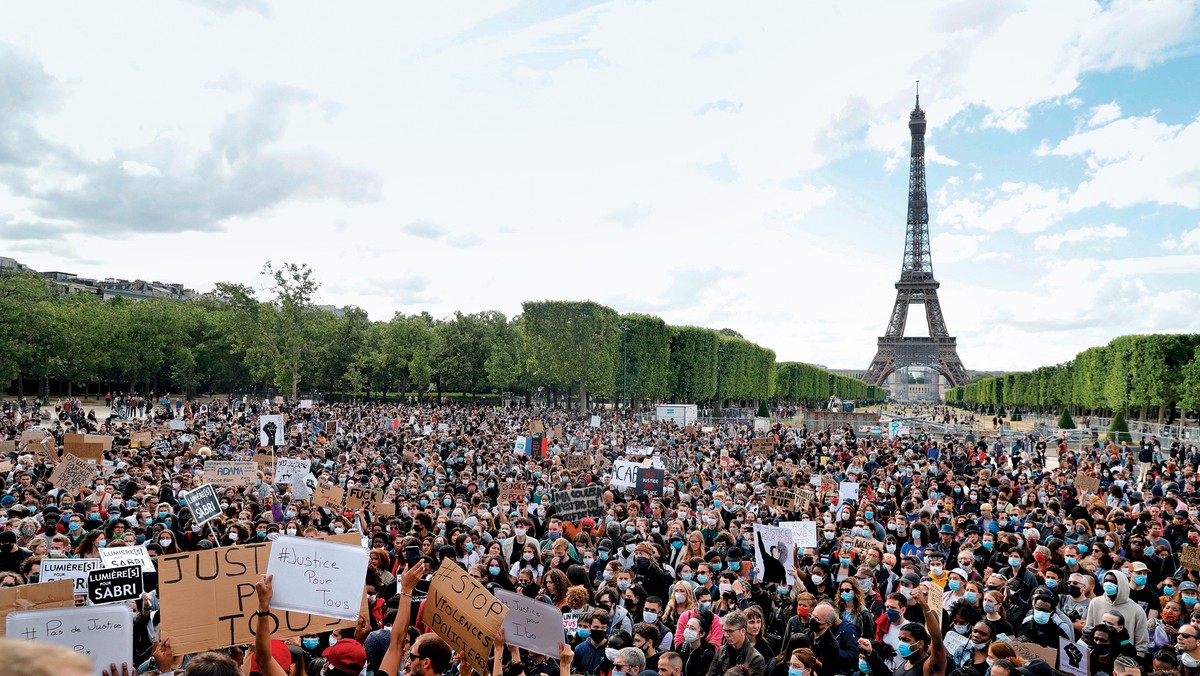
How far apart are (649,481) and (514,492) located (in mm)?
3060

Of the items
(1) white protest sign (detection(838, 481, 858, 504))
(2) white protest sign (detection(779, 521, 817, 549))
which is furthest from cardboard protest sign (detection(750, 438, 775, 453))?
(2) white protest sign (detection(779, 521, 817, 549))

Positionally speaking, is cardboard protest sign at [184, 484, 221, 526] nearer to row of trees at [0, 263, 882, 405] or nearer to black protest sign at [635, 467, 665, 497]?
black protest sign at [635, 467, 665, 497]

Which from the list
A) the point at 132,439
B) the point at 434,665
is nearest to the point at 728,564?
the point at 434,665

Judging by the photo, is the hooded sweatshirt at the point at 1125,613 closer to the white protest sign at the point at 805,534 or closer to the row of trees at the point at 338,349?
the white protest sign at the point at 805,534

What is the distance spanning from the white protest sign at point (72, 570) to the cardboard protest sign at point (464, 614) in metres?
3.94

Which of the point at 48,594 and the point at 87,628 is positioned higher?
the point at 87,628

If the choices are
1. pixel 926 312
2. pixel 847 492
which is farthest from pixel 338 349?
pixel 926 312

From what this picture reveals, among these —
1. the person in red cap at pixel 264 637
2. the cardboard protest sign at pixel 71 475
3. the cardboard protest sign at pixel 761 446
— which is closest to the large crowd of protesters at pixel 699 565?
the person in red cap at pixel 264 637

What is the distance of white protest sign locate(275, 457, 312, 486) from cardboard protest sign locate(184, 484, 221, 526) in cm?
642

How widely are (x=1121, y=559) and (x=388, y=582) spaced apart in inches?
294

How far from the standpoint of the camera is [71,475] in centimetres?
1404

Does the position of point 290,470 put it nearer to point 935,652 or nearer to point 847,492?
point 847,492

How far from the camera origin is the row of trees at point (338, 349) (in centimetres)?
6162

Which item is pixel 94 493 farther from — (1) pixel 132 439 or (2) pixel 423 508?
(1) pixel 132 439
